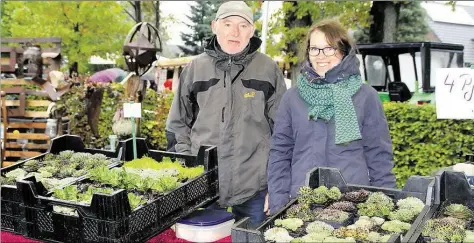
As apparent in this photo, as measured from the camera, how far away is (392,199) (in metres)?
1.92

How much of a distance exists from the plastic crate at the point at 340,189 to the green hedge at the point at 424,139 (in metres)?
3.55

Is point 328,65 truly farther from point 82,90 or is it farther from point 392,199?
point 82,90

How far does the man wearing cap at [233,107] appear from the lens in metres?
2.67

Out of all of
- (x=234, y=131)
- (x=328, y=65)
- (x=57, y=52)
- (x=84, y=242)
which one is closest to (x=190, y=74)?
(x=234, y=131)

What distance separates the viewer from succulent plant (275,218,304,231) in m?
1.60

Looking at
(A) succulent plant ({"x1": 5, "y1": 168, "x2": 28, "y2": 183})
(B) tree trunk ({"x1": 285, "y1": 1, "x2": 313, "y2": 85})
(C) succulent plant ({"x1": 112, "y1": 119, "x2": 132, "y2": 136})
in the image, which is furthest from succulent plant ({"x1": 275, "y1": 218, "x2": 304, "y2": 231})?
(B) tree trunk ({"x1": 285, "y1": 1, "x2": 313, "y2": 85})

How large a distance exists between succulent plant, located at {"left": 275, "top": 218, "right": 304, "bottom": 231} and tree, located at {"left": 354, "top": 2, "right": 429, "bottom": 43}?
17.4 meters

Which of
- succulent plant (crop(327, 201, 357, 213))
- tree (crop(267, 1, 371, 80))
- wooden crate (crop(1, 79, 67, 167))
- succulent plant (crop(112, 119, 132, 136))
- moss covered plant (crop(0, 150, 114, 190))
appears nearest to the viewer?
succulent plant (crop(327, 201, 357, 213))

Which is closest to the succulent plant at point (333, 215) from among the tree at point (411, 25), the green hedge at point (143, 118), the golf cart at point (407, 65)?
the green hedge at point (143, 118)

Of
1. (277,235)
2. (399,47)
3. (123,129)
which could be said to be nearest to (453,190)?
(277,235)

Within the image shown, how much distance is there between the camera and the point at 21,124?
5637 mm

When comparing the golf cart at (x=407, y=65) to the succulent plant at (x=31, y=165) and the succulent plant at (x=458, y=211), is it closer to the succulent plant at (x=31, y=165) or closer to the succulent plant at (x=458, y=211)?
the succulent plant at (x=458, y=211)

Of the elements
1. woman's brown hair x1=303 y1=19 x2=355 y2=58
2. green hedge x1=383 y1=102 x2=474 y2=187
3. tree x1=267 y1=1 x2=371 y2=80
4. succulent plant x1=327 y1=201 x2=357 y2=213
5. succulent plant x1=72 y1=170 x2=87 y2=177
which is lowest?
green hedge x1=383 y1=102 x2=474 y2=187

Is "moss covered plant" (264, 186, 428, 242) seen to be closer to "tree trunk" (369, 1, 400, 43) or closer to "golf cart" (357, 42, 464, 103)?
"golf cart" (357, 42, 464, 103)
